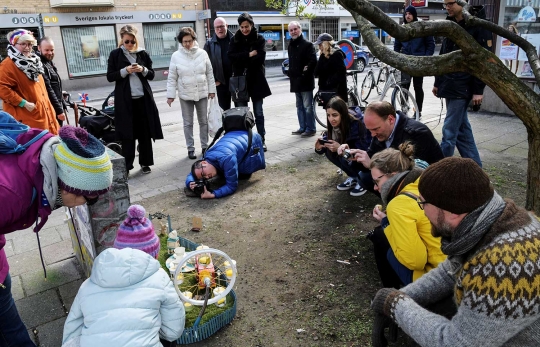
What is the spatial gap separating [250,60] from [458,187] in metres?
5.37

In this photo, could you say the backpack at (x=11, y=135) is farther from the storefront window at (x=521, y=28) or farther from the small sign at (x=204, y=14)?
the small sign at (x=204, y=14)

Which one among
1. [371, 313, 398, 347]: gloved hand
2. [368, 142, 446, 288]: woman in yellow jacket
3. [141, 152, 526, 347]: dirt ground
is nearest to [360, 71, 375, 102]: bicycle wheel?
[141, 152, 526, 347]: dirt ground

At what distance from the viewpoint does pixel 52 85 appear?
5.83 m

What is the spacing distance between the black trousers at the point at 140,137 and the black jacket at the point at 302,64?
8.96 ft

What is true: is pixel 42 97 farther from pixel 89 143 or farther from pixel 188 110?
pixel 89 143

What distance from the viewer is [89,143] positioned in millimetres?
1848

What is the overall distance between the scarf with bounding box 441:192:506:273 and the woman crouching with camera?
2.76 m

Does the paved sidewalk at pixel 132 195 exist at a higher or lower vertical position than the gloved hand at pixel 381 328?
lower

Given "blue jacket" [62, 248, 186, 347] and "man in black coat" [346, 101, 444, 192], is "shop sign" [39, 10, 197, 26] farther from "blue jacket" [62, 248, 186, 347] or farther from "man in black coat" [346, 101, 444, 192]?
"blue jacket" [62, 248, 186, 347]

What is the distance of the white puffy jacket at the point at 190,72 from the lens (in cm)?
607

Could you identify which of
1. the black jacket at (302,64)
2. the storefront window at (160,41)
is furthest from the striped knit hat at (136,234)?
the storefront window at (160,41)

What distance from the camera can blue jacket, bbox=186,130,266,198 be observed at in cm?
490

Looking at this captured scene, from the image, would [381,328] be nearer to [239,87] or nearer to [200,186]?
[200,186]

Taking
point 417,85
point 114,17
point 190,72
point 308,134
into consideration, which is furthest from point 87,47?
point 417,85
